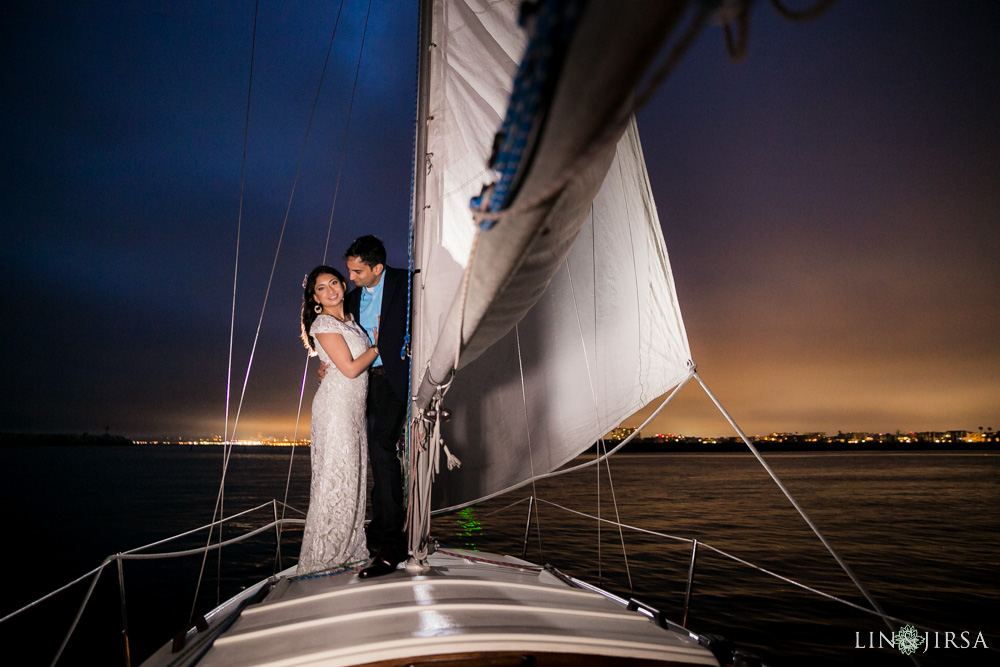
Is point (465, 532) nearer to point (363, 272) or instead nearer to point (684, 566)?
point (684, 566)

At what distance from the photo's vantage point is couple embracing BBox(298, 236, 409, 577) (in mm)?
2867

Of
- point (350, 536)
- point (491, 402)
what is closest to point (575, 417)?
point (491, 402)

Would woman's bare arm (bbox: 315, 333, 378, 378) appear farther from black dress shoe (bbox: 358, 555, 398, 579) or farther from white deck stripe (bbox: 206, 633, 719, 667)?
white deck stripe (bbox: 206, 633, 719, 667)

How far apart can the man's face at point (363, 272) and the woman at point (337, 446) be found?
0.44ft

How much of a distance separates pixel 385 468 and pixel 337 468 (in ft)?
0.91

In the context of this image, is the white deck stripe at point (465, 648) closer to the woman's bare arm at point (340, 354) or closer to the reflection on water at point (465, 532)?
the woman's bare arm at point (340, 354)

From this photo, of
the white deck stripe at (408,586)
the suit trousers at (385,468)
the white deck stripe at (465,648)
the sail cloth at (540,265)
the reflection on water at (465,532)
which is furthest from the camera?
the reflection on water at (465,532)

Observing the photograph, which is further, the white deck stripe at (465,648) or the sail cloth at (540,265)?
the white deck stripe at (465,648)

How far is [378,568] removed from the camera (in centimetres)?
253

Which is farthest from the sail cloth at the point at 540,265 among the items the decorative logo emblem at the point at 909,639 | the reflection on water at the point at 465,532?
the reflection on water at the point at 465,532

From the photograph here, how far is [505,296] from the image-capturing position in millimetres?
1437

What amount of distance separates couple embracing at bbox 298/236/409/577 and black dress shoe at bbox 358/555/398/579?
16cm

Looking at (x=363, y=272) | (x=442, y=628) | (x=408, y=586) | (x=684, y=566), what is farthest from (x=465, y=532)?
(x=442, y=628)

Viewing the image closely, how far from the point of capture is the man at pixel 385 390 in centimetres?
281
